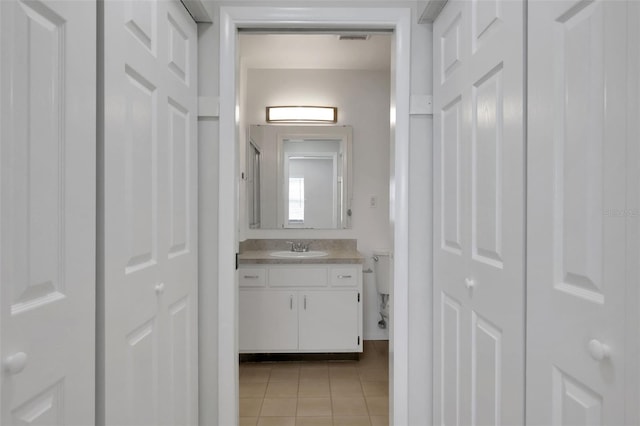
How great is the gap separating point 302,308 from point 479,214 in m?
2.16

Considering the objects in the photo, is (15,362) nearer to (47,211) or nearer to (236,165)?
(47,211)

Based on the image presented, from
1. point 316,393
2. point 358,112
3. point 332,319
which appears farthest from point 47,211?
point 358,112

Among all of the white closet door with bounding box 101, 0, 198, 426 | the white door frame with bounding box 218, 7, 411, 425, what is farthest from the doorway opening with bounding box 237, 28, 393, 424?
the white closet door with bounding box 101, 0, 198, 426

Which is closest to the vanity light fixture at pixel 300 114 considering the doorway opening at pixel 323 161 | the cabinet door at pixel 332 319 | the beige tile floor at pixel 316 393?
the doorway opening at pixel 323 161

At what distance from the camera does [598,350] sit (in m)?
0.76

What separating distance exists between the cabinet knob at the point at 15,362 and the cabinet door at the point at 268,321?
246 centimetres

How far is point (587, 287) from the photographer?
816 millimetres

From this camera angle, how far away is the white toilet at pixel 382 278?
3.57 m

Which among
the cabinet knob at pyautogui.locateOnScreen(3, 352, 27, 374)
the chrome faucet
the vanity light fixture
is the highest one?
the vanity light fixture

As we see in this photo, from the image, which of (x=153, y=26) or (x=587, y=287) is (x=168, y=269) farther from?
(x=587, y=287)

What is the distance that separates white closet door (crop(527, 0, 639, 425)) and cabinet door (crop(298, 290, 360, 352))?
2.23m

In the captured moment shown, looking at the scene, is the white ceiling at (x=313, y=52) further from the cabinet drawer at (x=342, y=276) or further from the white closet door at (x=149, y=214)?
the cabinet drawer at (x=342, y=276)

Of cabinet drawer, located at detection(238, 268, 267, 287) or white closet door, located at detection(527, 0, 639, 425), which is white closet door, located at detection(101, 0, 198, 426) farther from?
cabinet drawer, located at detection(238, 268, 267, 287)

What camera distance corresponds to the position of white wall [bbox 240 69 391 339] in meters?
3.73
